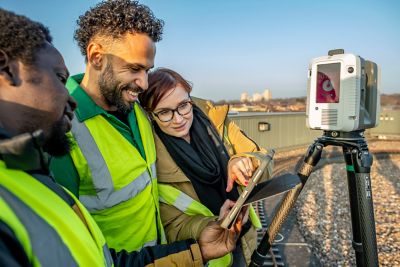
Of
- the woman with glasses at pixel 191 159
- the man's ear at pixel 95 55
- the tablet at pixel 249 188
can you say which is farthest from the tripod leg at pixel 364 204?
the man's ear at pixel 95 55

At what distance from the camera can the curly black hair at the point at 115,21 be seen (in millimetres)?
1575

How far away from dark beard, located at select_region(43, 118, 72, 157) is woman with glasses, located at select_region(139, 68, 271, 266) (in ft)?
2.41

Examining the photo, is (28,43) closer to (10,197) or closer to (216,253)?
(10,197)

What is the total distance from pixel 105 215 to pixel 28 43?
2.82ft

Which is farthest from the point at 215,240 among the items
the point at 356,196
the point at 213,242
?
the point at 356,196

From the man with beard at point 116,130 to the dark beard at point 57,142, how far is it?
242mm

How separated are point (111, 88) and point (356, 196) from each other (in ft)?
6.00

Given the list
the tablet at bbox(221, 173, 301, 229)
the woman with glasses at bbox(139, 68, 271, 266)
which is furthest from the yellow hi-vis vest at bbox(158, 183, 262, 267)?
the tablet at bbox(221, 173, 301, 229)

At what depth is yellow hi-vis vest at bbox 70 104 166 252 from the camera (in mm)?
1318

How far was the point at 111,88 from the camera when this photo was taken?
156cm

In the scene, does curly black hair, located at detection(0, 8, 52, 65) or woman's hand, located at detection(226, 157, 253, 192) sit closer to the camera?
curly black hair, located at detection(0, 8, 52, 65)

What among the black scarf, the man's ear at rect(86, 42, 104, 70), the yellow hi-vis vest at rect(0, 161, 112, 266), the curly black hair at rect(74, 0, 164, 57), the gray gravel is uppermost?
the curly black hair at rect(74, 0, 164, 57)

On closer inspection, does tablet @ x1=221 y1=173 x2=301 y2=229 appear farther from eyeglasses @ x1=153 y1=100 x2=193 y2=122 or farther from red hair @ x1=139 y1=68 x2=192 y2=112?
red hair @ x1=139 y1=68 x2=192 y2=112

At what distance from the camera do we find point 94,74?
158 centimetres
